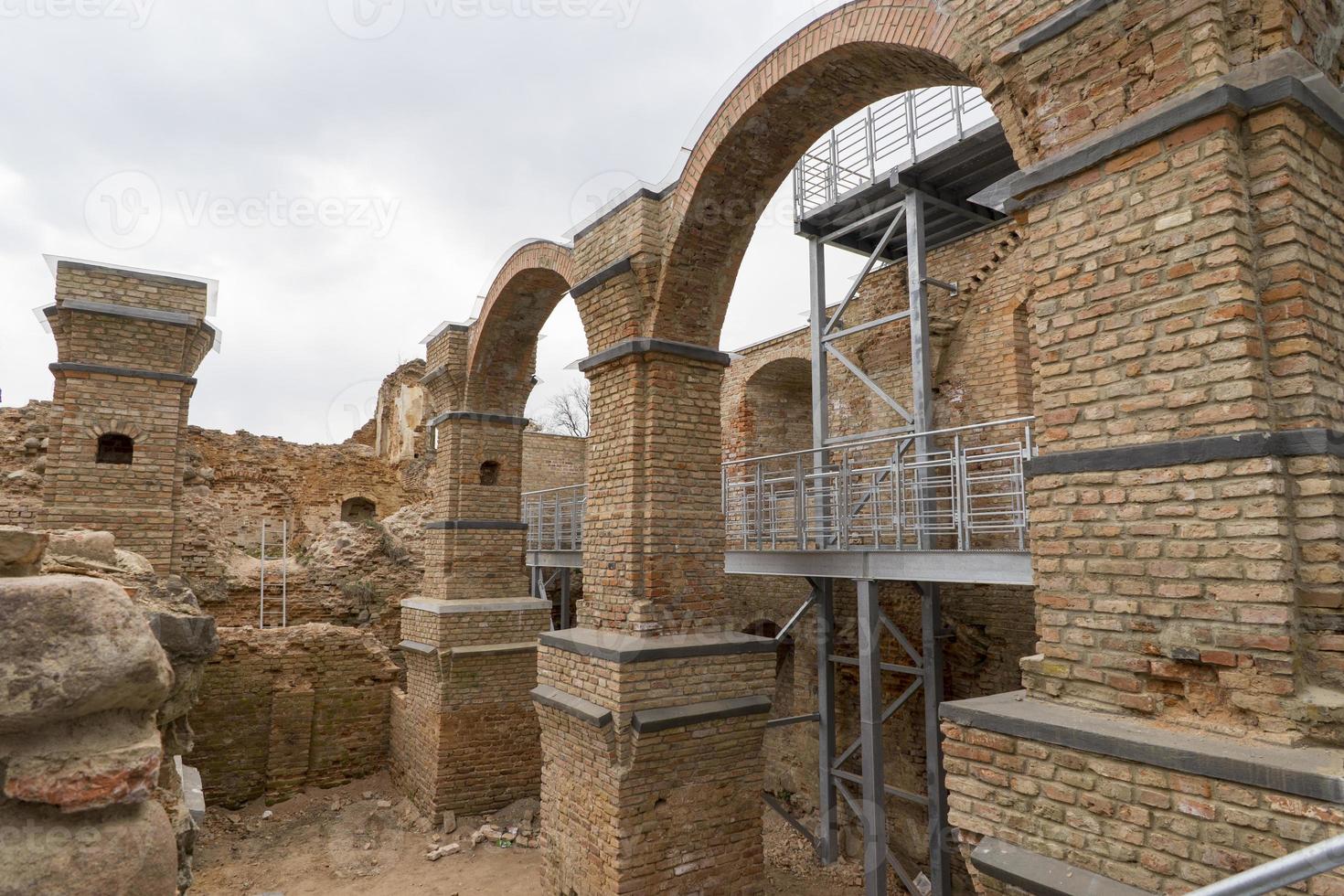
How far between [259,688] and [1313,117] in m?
11.9

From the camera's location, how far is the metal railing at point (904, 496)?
22.0 feet

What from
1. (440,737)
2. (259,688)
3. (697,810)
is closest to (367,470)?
(259,688)

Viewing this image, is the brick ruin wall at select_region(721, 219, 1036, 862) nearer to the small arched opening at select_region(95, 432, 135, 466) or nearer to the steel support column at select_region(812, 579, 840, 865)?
the steel support column at select_region(812, 579, 840, 865)

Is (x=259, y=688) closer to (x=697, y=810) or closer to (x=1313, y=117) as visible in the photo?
(x=697, y=810)

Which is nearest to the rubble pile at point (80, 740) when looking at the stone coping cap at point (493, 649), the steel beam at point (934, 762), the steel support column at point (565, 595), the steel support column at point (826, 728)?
the steel beam at point (934, 762)

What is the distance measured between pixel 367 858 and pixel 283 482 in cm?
1093

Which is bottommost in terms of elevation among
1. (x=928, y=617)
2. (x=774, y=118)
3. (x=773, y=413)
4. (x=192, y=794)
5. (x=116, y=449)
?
(x=192, y=794)

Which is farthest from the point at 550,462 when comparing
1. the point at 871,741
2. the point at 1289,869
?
the point at 1289,869

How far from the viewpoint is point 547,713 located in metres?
7.11

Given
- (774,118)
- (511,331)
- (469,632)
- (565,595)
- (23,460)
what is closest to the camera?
(774,118)

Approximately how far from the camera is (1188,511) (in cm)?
305

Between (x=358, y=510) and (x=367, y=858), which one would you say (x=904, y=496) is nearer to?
(x=367, y=858)

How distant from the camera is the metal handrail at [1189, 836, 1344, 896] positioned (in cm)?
156

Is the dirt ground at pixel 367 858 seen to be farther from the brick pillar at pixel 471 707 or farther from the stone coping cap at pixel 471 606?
the stone coping cap at pixel 471 606
